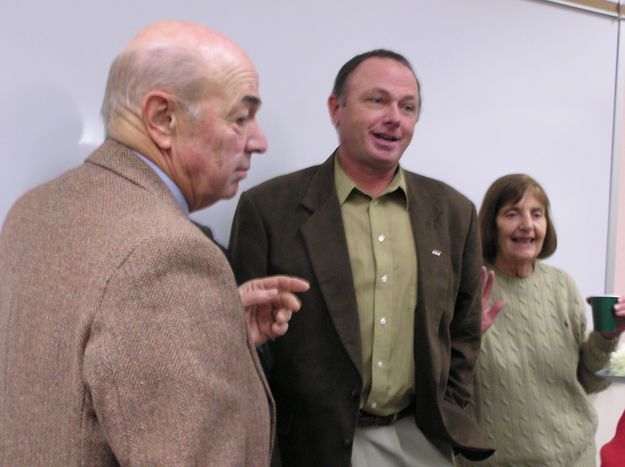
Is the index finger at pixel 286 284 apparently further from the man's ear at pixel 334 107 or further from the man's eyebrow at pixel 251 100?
A: the man's ear at pixel 334 107

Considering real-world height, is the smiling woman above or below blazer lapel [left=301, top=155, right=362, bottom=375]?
below

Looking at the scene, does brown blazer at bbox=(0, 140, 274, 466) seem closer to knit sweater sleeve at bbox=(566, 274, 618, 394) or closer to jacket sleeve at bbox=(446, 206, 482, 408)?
jacket sleeve at bbox=(446, 206, 482, 408)

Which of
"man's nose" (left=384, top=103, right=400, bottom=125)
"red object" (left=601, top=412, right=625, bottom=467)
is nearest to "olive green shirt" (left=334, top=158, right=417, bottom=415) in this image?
"man's nose" (left=384, top=103, right=400, bottom=125)

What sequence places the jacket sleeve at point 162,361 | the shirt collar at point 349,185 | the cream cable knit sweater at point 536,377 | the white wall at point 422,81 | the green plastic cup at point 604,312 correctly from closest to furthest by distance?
the jacket sleeve at point 162,361
the white wall at point 422,81
the shirt collar at point 349,185
the green plastic cup at point 604,312
the cream cable knit sweater at point 536,377

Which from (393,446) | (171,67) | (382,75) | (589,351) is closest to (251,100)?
(171,67)

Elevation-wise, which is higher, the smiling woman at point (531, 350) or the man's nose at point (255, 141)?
the man's nose at point (255, 141)

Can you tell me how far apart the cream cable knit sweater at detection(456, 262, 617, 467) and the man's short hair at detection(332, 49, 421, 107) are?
2.43 feet

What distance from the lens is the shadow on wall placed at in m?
1.39

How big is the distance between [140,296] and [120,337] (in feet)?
0.16

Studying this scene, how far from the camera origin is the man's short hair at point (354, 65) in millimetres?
1679

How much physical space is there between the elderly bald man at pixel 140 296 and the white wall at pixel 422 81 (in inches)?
21.3

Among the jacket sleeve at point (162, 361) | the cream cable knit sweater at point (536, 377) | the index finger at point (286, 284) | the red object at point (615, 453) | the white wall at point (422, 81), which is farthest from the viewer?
the cream cable knit sweater at point (536, 377)

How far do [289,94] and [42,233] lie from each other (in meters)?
1.02

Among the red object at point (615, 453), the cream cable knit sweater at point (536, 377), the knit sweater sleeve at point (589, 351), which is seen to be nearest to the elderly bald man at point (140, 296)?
the red object at point (615, 453)
